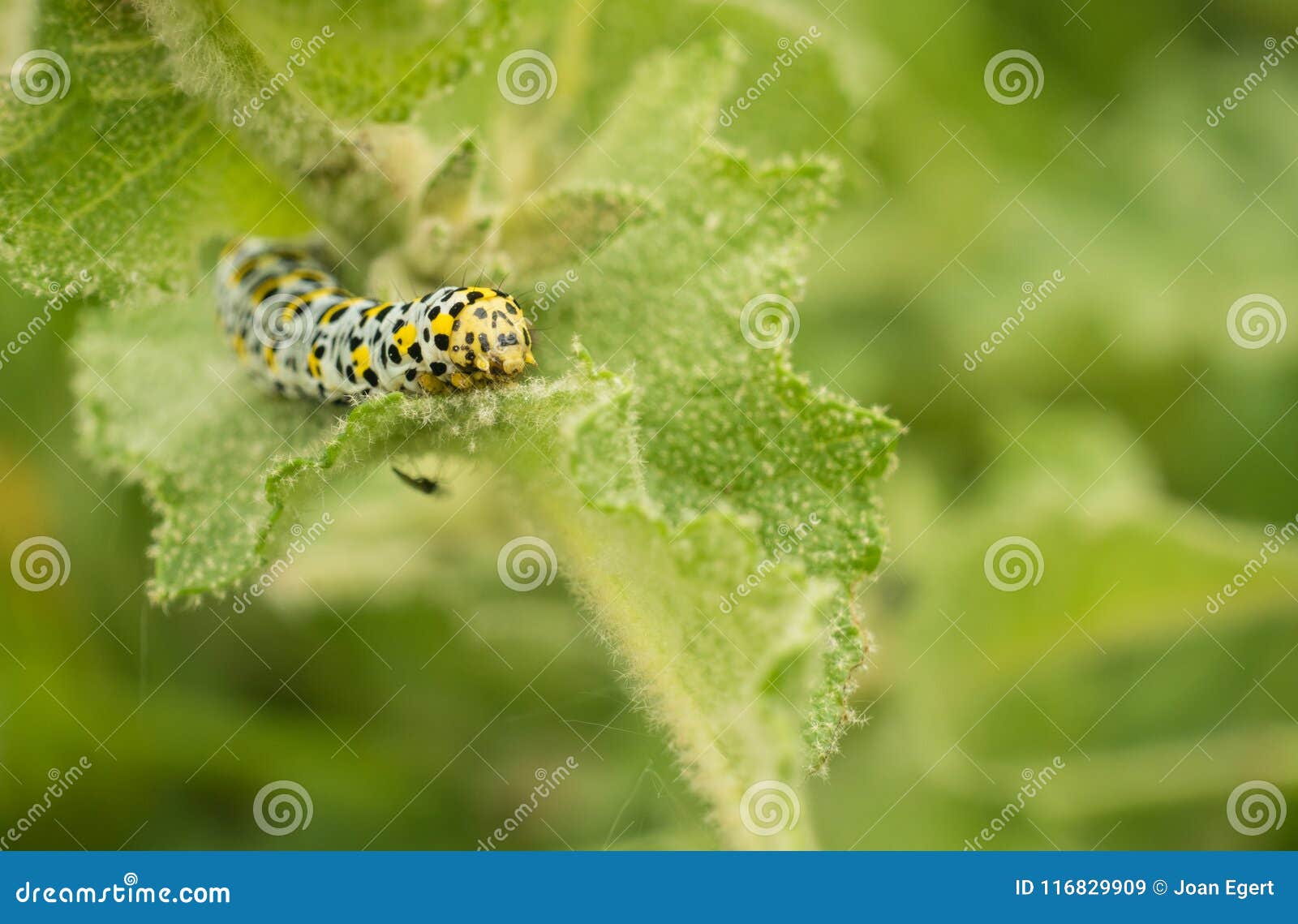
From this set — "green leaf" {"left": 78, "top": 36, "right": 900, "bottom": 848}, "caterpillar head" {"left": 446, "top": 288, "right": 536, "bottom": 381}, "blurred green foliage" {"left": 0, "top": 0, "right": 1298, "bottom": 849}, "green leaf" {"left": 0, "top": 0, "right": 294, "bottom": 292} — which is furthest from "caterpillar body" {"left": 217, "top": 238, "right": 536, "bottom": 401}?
"blurred green foliage" {"left": 0, "top": 0, "right": 1298, "bottom": 849}

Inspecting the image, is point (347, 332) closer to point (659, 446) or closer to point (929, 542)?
point (659, 446)

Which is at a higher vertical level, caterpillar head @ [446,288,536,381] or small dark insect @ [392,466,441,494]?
caterpillar head @ [446,288,536,381]

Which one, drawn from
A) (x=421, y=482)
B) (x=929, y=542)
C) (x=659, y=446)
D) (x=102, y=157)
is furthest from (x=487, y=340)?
(x=929, y=542)

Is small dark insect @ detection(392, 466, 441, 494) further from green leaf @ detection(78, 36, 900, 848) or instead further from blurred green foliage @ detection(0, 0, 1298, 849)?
blurred green foliage @ detection(0, 0, 1298, 849)

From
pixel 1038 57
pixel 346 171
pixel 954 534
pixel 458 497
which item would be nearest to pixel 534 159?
pixel 346 171

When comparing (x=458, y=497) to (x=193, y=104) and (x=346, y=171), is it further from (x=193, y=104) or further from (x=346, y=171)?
(x=193, y=104)

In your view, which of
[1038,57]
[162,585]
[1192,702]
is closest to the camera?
[162,585]
